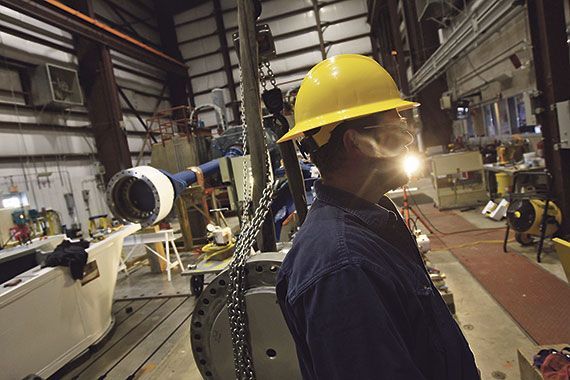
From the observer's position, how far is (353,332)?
657 mm

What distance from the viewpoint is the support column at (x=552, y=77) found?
11.4 ft

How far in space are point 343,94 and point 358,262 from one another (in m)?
0.51

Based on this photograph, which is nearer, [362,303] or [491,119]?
[362,303]

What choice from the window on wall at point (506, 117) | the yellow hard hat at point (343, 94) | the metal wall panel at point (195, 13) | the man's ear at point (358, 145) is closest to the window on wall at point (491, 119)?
the window on wall at point (506, 117)

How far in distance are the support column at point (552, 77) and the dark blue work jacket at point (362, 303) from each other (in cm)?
378

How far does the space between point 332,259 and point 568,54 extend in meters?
4.26

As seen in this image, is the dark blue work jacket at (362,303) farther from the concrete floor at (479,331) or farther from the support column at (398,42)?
the support column at (398,42)

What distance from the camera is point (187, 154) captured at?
7719mm

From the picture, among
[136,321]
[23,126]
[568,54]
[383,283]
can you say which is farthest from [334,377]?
[23,126]

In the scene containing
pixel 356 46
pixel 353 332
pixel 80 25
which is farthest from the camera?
pixel 356 46

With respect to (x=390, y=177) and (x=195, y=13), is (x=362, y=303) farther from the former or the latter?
(x=195, y=13)

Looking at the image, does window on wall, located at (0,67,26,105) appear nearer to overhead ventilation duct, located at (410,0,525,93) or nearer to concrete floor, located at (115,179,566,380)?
concrete floor, located at (115,179,566,380)

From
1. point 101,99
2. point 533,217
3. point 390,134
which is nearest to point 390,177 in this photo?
point 390,134

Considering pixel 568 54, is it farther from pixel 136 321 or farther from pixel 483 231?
pixel 136 321
